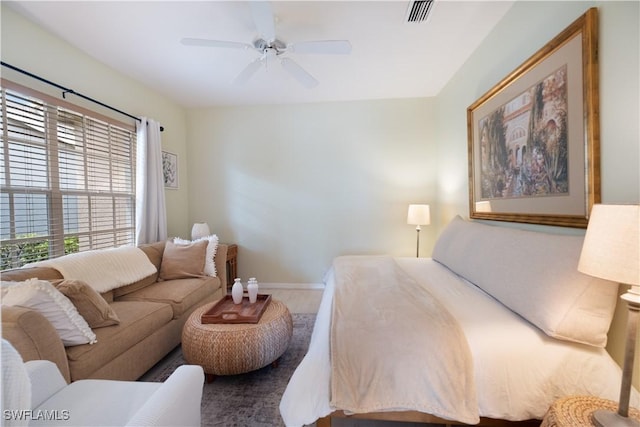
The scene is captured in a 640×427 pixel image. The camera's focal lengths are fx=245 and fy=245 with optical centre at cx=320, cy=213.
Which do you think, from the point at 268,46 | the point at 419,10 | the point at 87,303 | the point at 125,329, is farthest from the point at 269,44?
the point at 125,329

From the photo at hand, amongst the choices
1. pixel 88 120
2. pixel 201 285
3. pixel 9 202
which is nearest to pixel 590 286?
pixel 201 285

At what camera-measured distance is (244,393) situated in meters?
1.56

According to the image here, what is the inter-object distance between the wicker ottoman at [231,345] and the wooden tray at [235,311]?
0.03 meters

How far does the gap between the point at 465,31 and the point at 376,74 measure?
2.91 ft

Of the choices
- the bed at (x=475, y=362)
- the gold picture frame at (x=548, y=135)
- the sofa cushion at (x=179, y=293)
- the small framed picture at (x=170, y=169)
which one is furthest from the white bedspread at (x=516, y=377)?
the small framed picture at (x=170, y=169)

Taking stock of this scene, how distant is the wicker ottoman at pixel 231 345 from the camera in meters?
1.54

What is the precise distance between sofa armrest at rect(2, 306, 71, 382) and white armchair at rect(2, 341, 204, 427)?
146 mm

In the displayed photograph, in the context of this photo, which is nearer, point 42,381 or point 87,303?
point 42,381

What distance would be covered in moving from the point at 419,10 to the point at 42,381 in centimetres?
286

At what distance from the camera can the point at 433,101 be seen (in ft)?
10.9

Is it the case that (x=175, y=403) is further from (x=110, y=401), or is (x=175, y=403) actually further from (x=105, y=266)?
(x=105, y=266)

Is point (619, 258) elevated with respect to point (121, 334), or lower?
elevated

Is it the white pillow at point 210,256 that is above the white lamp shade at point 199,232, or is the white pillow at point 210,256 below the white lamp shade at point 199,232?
below

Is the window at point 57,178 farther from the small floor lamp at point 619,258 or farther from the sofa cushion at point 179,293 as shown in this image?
the small floor lamp at point 619,258
